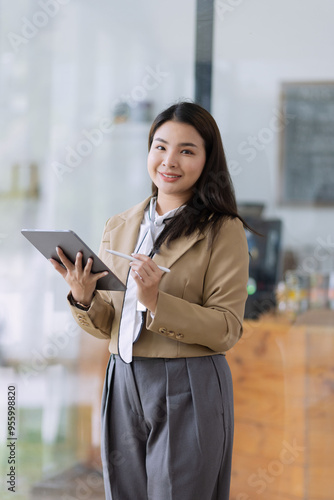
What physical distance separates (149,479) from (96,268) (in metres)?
0.52

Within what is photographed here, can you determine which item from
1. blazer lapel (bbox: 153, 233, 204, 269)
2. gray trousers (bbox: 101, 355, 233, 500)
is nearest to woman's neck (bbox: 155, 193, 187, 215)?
blazer lapel (bbox: 153, 233, 204, 269)

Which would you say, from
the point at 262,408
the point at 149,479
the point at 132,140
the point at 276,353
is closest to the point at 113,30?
the point at 132,140

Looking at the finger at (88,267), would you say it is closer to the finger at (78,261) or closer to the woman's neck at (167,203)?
the finger at (78,261)

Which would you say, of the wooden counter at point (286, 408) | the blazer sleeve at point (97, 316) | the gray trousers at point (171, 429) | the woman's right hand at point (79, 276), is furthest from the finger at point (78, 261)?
the wooden counter at point (286, 408)

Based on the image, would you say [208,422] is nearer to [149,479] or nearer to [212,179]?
[149,479]

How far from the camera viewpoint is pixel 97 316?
1.54 m

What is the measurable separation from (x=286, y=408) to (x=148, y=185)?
3.50 ft

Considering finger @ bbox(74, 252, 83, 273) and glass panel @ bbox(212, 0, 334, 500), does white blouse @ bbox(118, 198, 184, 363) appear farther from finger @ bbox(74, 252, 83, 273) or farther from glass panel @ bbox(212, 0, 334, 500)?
glass panel @ bbox(212, 0, 334, 500)

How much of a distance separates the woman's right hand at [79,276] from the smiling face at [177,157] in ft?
0.93

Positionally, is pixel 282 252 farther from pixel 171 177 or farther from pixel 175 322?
pixel 175 322

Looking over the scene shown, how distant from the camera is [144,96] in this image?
8.55 feet

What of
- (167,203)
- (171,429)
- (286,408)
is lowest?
(286,408)

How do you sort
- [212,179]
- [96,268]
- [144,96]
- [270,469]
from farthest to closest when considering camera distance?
[144,96], [270,469], [212,179], [96,268]

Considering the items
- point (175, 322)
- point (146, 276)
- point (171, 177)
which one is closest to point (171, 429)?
point (175, 322)
